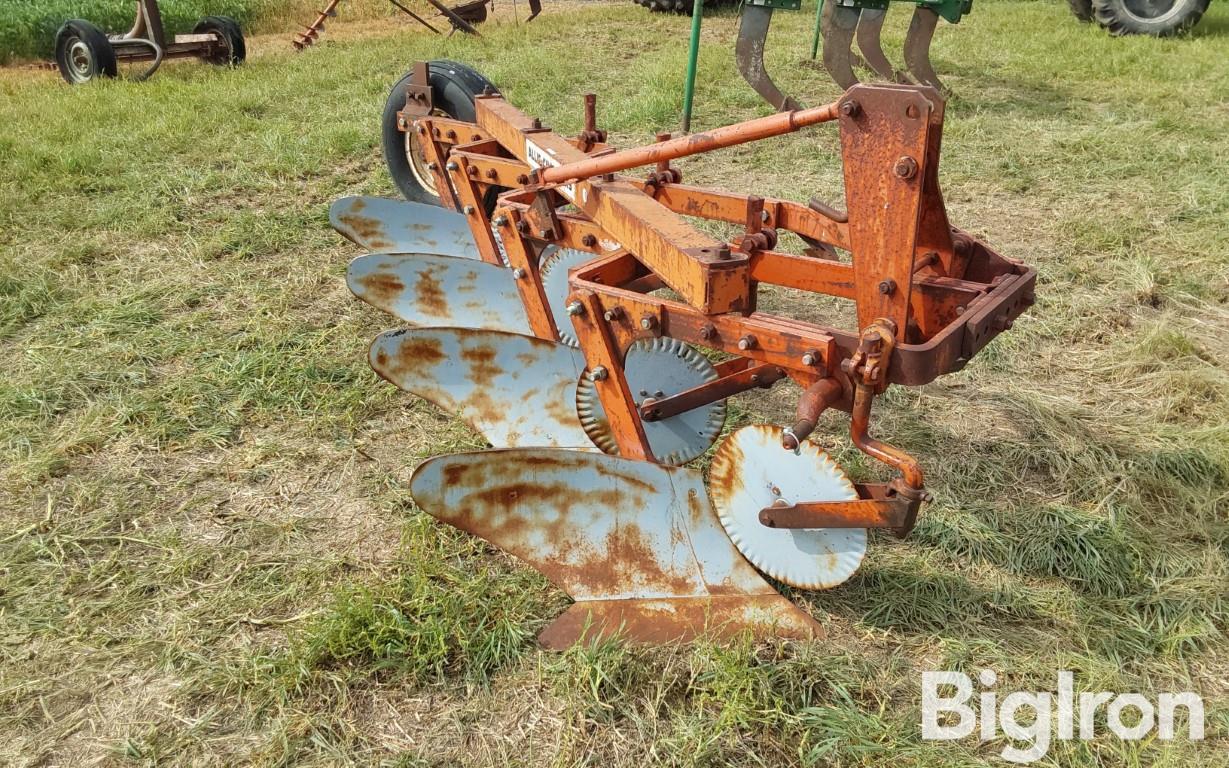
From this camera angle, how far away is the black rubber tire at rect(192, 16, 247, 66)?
977 cm

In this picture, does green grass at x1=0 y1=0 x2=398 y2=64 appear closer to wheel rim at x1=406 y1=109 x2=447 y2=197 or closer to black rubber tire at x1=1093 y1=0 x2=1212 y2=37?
wheel rim at x1=406 y1=109 x2=447 y2=197

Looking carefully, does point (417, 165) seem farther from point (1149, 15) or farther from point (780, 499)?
point (1149, 15)

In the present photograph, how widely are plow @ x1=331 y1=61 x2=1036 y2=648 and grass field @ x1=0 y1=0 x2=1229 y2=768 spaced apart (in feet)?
0.63

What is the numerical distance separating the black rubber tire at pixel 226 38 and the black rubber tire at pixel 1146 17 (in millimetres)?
10911

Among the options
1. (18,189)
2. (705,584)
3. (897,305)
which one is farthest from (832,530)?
(18,189)

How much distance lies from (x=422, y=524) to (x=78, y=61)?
910 centimetres

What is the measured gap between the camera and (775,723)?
2072 mm


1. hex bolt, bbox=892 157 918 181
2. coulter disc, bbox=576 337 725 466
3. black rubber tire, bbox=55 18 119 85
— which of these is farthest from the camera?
black rubber tire, bbox=55 18 119 85

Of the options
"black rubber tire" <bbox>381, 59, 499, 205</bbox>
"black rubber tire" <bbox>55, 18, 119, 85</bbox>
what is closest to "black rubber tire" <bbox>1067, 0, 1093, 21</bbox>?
"black rubber tire" <bbox>381, 59, 499, 205</bbox>

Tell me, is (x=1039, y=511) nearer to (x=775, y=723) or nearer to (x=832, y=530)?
(x=832, y=530)

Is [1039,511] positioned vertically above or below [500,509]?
below

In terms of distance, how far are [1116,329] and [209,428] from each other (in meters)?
4.06

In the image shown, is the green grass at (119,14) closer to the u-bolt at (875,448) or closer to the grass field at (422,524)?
the grass field at (422,524)

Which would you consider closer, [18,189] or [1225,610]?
[1225,610]
